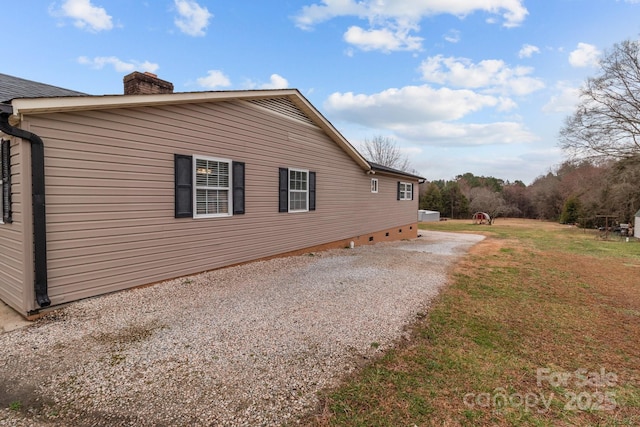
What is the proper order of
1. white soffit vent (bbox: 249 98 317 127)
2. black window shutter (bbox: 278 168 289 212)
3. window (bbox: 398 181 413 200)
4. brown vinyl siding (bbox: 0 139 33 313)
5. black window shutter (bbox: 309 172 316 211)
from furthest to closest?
1. window (bbox: 398 181 413 200)
2. black window shutter (bbox: 309 172 316 211)
3. black window shutter (bbox: 278 168 289 212)
4. white soffit vent (bbox: 249 98 317 127)
5. brown vinyl siding (bbox: 0 139 33 313)

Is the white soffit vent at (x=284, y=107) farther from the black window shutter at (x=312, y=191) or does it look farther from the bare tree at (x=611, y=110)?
the bare tree at (x=611, y=110)

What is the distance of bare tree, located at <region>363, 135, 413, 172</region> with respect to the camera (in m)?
37.1

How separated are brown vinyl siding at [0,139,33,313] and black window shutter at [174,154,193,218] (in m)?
2.03

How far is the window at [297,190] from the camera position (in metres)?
8.12

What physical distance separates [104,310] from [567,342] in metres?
6.37

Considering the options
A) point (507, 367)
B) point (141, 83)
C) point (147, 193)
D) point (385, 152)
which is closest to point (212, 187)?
point (147, 193)

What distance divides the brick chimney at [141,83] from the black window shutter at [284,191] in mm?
3441

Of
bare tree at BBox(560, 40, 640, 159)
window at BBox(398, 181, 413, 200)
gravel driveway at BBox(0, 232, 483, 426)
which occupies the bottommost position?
gravel driveway at BBox(0, 232, 483, 426)

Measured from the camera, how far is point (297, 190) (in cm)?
870

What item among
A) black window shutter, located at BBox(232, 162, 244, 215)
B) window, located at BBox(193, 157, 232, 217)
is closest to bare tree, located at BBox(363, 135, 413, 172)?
black window shutter, located at BBox(232, 162, 244, 215)

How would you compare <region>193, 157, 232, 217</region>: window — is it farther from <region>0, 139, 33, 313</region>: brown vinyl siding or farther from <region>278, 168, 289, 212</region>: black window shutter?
<region>0, 139, 33, 313</region>: brown vinyl siding

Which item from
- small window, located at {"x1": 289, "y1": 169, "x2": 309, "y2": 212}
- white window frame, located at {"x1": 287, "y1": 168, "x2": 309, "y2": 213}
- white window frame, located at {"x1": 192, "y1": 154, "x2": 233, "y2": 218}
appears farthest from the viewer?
small window, located at {"x1": 289, "y1": 169, "x2": 309, "y2": 212}

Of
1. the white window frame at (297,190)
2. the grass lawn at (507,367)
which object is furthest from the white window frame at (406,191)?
the grass lawn at (507,367)

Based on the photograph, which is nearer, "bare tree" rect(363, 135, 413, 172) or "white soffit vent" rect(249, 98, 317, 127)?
"white soffit vent" rect(249, 98, 317, 127)
